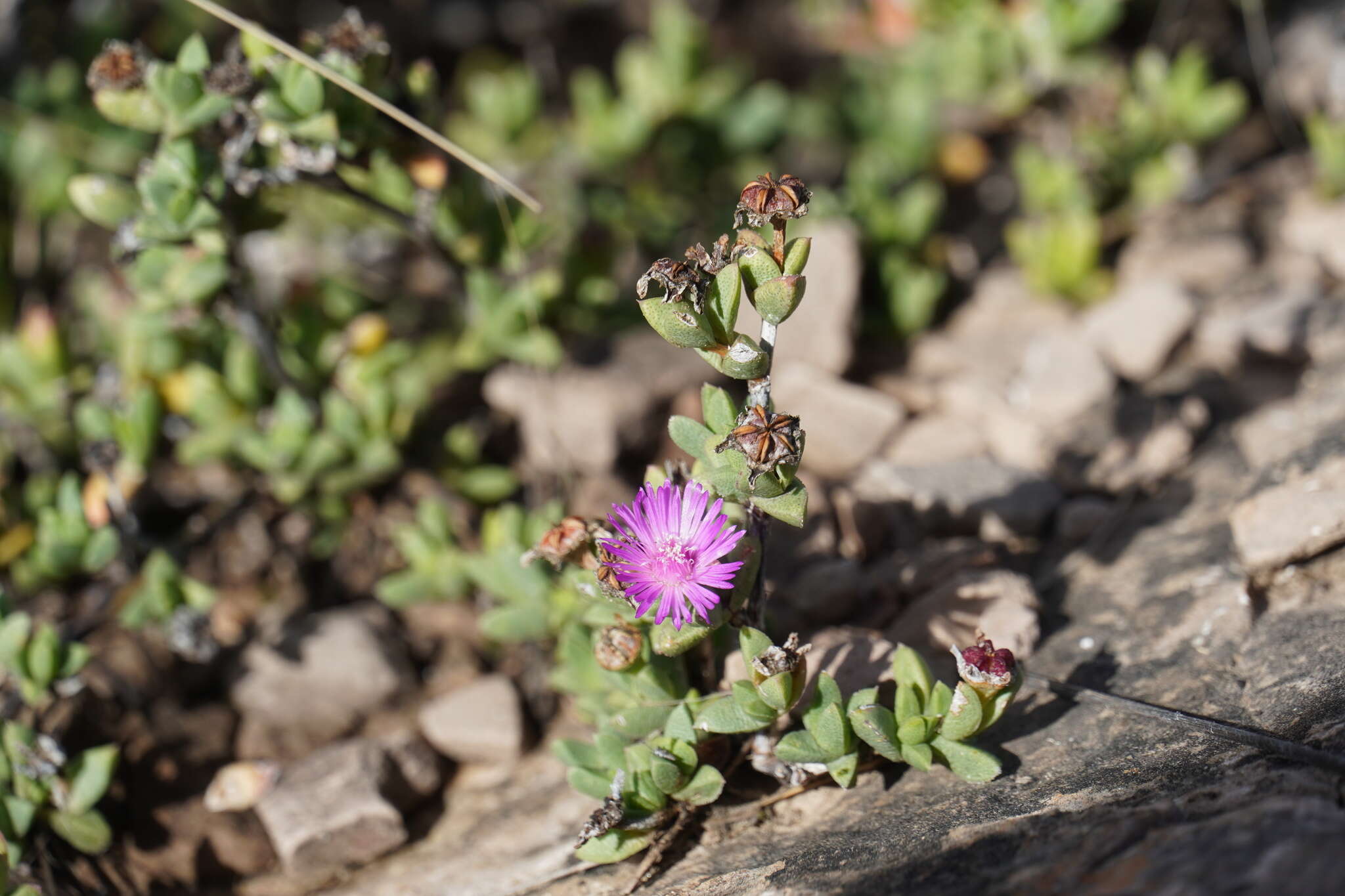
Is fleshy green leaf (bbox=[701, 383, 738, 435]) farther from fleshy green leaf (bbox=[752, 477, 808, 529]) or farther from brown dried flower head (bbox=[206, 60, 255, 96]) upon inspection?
brown dried flower head (bbox=[206, 60, 255, 96])

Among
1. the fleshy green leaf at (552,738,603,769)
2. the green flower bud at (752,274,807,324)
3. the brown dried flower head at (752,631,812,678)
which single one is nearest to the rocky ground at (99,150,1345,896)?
the fleshy green leaf at (552,738,603,769)

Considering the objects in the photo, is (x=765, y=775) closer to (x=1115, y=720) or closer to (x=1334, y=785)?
(x=1115, y=720)

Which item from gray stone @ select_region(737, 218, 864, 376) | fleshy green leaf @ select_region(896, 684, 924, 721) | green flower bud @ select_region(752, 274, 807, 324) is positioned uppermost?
gray stone @ select_region(737, 218, 864, 376)

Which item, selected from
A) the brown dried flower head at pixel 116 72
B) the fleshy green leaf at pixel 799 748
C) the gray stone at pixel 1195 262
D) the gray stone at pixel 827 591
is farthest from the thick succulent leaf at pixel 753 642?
the gray stone at pixel 1195 262

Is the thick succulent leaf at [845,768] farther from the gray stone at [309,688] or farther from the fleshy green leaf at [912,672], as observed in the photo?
the gray stone at [309,688]

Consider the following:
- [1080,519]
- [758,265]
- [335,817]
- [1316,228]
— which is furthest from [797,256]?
[1316,228]
